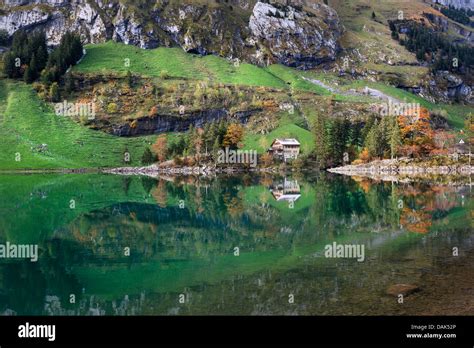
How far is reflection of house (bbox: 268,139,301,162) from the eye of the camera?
152 meters

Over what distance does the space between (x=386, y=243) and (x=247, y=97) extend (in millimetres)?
161451

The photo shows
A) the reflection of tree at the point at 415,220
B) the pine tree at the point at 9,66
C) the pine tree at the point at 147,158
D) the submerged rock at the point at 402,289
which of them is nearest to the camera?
the submerged rock at the point at 402,289

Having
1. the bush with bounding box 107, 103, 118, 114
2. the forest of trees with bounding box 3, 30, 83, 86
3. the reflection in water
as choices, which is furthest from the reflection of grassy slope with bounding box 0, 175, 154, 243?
the forest of trees with bounding box 3, 30, 83, 86

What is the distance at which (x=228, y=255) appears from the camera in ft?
102

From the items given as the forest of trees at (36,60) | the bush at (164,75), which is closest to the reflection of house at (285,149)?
the bush at (164,75)

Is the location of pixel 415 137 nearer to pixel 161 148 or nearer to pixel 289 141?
pixel 289 141

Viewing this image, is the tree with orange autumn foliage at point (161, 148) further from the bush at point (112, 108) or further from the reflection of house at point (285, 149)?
the reflection of house at point (285, 149)

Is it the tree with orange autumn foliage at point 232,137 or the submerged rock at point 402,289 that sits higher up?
the submerged rock at point 402,289

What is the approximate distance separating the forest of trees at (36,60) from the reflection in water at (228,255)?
12689cm

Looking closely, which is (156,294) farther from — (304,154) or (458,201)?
(304,154)

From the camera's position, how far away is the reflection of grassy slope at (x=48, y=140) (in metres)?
129

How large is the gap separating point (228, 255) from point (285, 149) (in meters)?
125

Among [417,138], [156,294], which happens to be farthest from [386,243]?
[417,138]

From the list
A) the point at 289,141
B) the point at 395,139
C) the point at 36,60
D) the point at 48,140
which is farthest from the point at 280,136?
the point at 36,60
